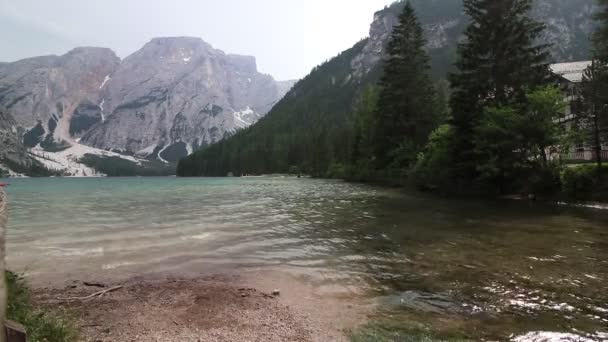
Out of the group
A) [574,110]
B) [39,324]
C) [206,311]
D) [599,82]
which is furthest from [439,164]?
[39,324]

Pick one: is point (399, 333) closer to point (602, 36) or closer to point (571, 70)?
point (602, 36)

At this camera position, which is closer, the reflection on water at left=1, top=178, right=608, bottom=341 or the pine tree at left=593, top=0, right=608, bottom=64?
Result: the reflection on water at left=1, top=178, right=608, bottom=341

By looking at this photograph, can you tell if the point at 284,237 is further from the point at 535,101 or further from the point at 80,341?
the point at 535,101

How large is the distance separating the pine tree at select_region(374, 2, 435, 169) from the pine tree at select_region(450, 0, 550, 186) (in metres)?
16.2

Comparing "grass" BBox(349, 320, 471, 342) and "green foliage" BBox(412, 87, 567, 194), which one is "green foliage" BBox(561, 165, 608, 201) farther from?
"grass" BBox(349, 320, 471, 342)

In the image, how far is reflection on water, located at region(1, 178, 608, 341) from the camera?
8.44 metres

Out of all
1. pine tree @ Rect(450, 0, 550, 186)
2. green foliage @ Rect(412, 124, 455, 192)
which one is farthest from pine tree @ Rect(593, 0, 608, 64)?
green foliage @ Rect(412, 124, 455, 192)

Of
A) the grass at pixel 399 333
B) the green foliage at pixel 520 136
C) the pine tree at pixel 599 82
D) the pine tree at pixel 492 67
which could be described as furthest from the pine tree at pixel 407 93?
the grass at pixel 399 333

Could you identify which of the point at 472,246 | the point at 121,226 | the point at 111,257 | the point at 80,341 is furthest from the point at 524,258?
the point at 121,226

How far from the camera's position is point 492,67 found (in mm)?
38250

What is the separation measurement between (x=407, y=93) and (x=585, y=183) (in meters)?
31.4

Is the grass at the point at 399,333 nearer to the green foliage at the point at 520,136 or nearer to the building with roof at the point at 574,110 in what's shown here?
the green foliage at the point at 520,136

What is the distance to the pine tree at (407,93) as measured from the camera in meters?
57.1

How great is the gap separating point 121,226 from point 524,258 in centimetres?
2257
